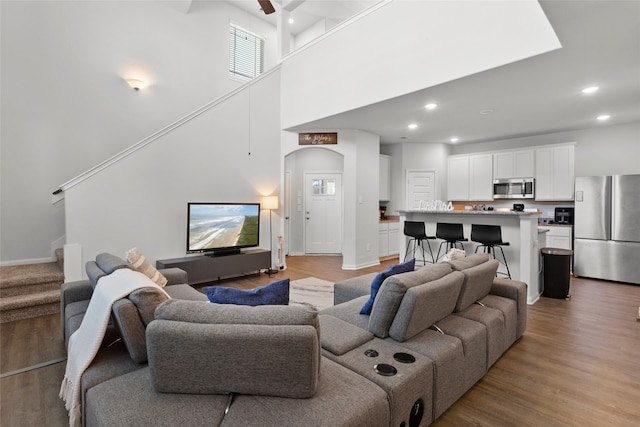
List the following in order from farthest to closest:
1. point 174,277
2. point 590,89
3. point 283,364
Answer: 1. point 590,89
2. point 174,277
3. point 283,364

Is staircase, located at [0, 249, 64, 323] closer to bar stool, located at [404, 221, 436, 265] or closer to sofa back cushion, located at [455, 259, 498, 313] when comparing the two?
sofa back cushion, located at [455, 259, 498, 313]

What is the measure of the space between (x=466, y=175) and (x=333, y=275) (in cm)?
421

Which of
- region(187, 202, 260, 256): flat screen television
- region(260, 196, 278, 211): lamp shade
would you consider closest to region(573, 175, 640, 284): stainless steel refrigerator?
region(260, 196, 278, 211): lamp shade

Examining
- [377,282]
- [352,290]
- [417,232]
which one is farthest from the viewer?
[417,232]

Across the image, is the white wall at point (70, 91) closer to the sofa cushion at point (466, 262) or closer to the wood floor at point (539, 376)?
the wood floor at point (539, 376)

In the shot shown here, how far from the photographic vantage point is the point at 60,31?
4.67 meters

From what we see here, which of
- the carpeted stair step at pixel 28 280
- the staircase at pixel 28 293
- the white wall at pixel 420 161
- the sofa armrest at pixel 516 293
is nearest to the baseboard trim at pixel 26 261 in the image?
the carpeted stair step at pixel 28 280

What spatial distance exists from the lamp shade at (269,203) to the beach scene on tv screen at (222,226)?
0.22 m

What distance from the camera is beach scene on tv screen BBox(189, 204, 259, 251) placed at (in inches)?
185

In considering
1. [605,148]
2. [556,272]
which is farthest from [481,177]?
[556,272]

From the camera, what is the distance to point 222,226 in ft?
16.3

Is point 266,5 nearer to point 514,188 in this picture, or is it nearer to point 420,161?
point 420,161

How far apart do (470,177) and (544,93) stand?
3306 mm

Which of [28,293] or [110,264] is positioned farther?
[28,293]
